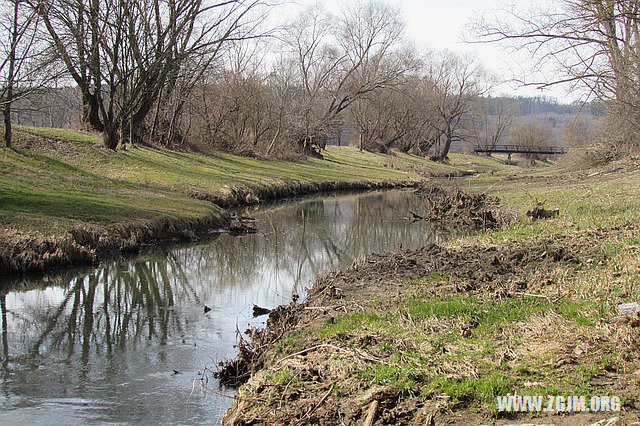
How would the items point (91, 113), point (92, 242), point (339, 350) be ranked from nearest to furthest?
1. point (339, 350)
2. point (92, 242)
3. point (91, 113)

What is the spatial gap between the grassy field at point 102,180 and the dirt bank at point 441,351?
7915 mm

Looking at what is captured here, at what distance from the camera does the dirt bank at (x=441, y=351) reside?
16.0 ft

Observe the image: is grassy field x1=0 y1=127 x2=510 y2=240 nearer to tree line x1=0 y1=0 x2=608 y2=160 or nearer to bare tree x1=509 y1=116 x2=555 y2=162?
tree line x1=0 y1=0 x2=608 y2=160

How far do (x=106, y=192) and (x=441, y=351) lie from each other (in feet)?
50.4

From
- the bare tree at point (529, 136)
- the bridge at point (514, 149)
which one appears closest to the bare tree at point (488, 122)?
the bridge at point (514, 149)

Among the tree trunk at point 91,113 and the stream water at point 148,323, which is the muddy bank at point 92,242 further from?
the tree trunk at point 91,113

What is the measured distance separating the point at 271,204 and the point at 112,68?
27.5 ft

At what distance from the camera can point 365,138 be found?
6731 cm

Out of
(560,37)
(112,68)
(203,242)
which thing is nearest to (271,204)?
(112,68)

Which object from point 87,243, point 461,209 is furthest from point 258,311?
point 461,209

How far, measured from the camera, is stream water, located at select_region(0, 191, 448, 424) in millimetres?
6309

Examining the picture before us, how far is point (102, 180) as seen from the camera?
70.5ft

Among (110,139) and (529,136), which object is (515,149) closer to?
(529,136)

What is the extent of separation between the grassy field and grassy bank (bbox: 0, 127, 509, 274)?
3 centimetres
